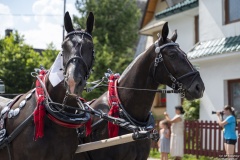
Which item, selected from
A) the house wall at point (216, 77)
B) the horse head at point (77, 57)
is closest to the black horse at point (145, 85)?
the horse head at point (77, 57)

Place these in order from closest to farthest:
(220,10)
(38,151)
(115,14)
→ (38,151) < (220,10) < (115,14)

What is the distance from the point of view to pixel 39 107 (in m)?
4.33

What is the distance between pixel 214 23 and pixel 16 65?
1055 centimetres

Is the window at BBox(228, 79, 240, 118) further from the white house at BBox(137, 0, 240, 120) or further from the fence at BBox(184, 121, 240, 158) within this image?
the fence at BBox(184, 121, 240, 158)

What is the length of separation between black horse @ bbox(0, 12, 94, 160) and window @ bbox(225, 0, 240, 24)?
38.1ft

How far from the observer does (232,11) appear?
1524cm

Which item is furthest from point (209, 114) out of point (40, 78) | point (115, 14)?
point (115, 14)

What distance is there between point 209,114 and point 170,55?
11055 millimetres

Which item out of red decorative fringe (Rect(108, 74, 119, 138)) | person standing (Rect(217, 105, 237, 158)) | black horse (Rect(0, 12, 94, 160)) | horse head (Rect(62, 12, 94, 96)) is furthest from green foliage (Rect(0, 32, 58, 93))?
horse head (Rect(62, 12, 94, 96))

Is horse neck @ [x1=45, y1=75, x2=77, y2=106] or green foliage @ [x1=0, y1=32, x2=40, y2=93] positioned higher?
green foliage @ [x1=0, y1=32, x2=40, y2=93]

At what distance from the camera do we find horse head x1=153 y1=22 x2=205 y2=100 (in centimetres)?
526

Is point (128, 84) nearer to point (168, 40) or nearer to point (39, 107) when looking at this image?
point (168, 40)

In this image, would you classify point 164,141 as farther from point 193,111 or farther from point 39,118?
point 39,118

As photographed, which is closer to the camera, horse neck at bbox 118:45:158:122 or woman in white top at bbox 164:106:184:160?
horse neck at bbox 118:45:158:122
